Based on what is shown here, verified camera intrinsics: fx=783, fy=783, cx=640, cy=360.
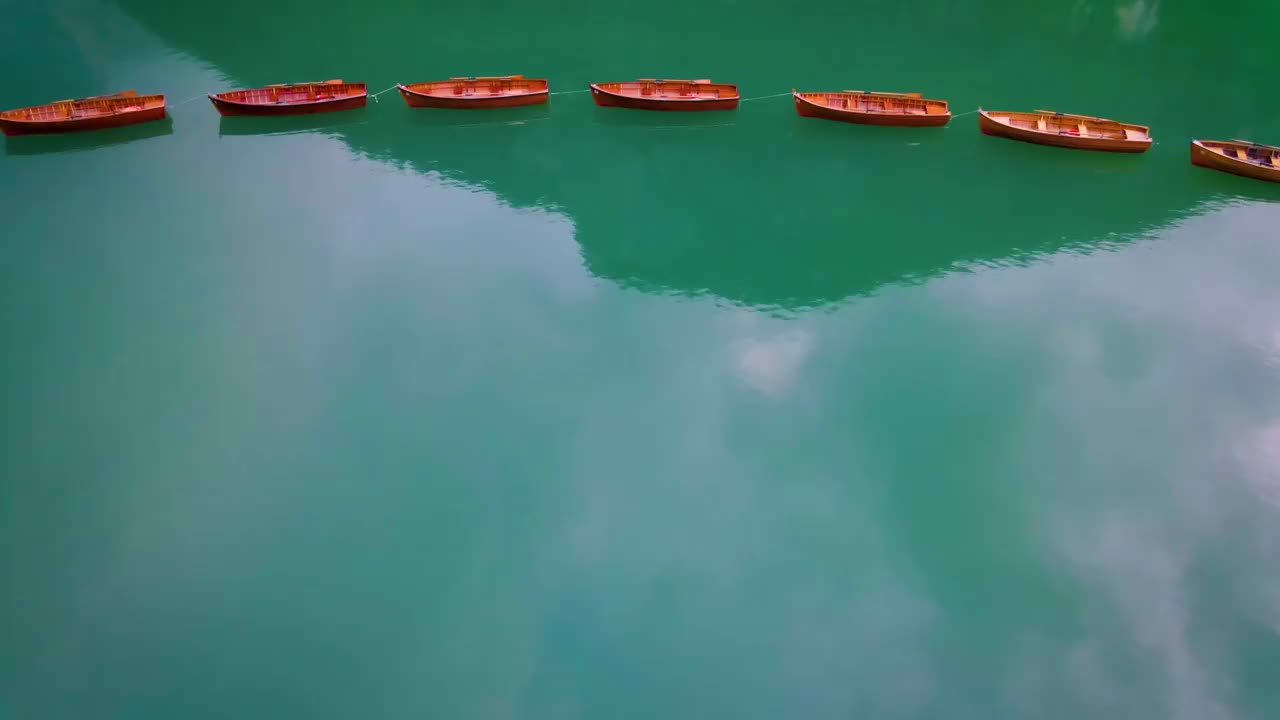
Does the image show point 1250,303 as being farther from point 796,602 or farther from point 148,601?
point 148,601

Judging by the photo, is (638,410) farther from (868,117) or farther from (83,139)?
(83,139)

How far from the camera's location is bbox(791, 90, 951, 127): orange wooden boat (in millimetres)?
41531

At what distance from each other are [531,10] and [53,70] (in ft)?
93.7

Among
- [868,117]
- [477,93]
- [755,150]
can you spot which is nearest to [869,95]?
[868,117]

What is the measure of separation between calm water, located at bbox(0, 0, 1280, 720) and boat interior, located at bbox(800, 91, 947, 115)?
1455 millimetres

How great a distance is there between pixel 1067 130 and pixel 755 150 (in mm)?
16176

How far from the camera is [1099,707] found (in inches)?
826

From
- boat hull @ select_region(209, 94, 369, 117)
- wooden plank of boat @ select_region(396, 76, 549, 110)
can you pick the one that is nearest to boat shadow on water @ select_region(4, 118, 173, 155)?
boat hull @ select_region(209, 94, 369, 117)

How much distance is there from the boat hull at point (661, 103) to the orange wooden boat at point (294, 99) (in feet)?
43.0

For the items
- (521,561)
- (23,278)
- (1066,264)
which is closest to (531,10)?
(23,278)

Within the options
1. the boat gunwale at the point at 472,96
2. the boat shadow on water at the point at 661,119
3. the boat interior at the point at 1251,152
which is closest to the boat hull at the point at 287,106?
the boat gunwale at the point at 472,96

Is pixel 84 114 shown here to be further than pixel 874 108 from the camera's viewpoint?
No

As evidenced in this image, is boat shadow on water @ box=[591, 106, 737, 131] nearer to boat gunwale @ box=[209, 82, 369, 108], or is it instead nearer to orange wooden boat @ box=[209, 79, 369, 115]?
boat gunwale @ box=[209, 82, 369, 108]

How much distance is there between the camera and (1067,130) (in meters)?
40.7
